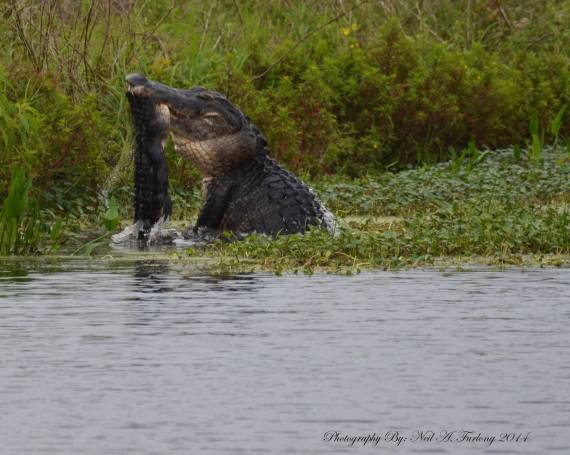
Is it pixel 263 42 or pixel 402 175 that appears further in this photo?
pixel 263 42

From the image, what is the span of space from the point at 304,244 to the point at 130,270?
1.02m

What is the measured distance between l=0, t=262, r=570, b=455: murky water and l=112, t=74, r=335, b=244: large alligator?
1935mm

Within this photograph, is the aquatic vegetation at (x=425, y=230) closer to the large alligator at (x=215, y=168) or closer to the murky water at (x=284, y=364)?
the large alligator at (x=215, y=168)

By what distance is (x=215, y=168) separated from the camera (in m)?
10.9

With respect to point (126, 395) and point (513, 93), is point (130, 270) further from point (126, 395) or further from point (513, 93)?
point (513, 93)

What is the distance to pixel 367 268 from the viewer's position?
8883 mm

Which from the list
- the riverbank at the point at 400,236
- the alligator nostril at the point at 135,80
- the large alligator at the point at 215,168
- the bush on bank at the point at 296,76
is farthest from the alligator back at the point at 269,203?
the bush on bank at the point at 296,76

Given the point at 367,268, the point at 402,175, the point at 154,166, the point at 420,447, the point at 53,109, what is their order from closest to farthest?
the point at 420,447 → the point at 367,268 → the point at 154,166 → the point at 53,109 → the point at 402,175

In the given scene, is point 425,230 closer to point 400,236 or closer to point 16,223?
point 400,236

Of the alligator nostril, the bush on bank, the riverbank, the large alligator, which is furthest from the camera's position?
the bush on bank

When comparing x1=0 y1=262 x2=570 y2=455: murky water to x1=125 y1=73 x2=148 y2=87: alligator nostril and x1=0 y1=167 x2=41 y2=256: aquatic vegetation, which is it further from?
x1=125 y1=73 x2=148 y2=87: alligator nostril

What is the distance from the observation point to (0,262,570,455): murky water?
484 cm

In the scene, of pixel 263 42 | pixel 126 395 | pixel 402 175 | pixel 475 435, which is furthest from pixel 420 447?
pixel 263 42

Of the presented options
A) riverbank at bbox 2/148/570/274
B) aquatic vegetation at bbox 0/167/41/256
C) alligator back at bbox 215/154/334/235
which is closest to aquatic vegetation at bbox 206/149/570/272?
riverbank at bbox 2/148/570/274
